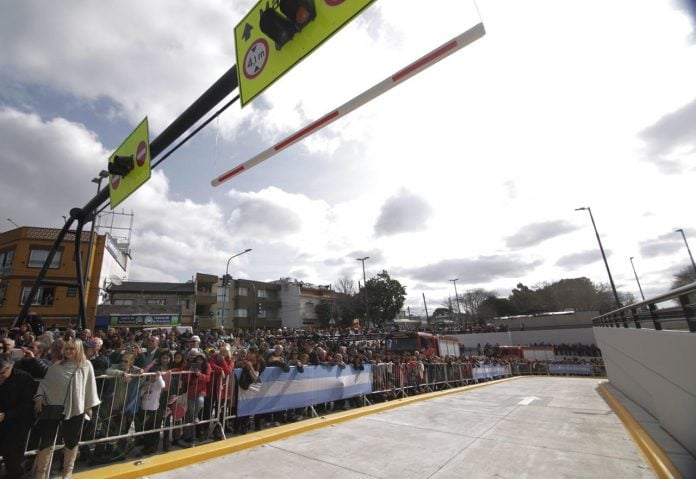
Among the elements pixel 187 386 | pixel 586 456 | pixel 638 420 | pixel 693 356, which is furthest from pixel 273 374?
pixel 638 420

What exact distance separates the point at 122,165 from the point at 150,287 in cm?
3687

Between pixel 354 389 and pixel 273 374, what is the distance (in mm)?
2891

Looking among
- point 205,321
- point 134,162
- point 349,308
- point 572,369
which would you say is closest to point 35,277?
point 205,321

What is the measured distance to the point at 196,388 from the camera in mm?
5840

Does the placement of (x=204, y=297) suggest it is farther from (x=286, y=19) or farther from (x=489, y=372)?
(x=286, y=19)

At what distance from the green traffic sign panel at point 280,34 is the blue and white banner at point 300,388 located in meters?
5.71

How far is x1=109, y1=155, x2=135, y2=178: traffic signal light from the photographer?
5.50 metres

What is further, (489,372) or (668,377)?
(489,372)

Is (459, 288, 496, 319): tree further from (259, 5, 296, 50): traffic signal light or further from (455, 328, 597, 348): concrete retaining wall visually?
(259, 5, 296, 50): traffic signal light

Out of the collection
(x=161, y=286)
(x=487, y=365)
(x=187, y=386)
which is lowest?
(x=487, y=365)

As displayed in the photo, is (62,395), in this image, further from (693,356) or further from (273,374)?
(693,356)

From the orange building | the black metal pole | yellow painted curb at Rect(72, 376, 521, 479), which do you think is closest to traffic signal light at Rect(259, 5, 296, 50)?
the black metal pole

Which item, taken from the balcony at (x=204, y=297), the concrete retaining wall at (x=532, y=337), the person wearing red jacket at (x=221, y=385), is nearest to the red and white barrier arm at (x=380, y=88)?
the person wearing red jacket at (x=221, y=385)

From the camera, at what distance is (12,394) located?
375 cm
